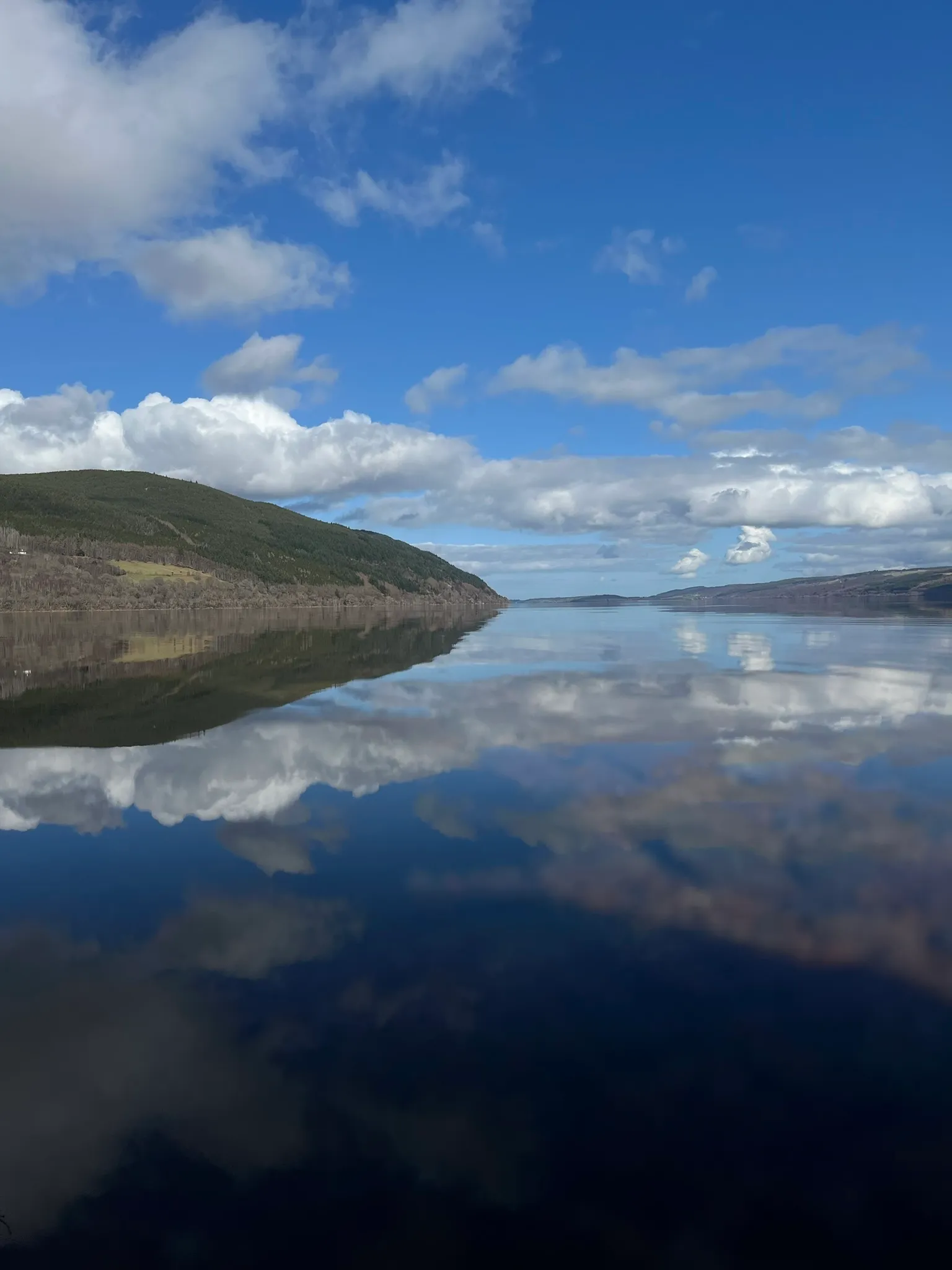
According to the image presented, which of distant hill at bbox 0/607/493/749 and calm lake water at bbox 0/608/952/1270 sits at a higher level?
distant hill at bbox 0/607/493/749

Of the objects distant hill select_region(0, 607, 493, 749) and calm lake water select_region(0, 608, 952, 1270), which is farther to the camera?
distant hill select_region(0, 607, 493, 749)

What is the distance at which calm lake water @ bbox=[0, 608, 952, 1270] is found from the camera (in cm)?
584

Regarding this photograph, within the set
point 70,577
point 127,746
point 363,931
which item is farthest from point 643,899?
point 70,577

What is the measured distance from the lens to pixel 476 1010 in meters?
8.63

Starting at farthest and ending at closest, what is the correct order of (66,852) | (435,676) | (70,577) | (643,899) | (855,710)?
(70,577) → (435,676) → (855,710) → (66,852) → (643,899)

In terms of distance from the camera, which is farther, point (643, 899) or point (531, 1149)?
point (643, 899)

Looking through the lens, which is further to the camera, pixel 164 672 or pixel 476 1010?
pixel 164 672

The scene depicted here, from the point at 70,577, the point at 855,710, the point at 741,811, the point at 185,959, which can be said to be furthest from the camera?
the point at 70,577

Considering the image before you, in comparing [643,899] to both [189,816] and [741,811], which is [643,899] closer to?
[741,811]

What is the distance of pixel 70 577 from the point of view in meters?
189

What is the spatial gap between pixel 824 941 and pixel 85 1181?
8823 mm

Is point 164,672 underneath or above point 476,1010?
above

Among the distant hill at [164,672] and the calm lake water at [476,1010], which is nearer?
the calm lake water at [476,1010]

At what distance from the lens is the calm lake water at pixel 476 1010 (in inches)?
230
